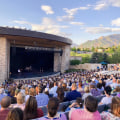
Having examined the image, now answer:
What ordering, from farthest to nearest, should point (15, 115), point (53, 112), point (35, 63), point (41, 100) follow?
point (35, 63) < point (41, 100) < point (53, 112) < point (15, 115)

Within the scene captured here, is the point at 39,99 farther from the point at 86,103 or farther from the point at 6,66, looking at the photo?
the point at 6,66

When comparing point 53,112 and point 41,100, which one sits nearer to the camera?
point 53,112

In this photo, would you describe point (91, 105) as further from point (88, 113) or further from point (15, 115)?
point (15, 115)

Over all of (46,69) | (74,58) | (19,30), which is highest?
(19,30)

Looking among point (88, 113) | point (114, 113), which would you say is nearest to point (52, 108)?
point (88, 113)

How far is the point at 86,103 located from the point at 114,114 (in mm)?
565

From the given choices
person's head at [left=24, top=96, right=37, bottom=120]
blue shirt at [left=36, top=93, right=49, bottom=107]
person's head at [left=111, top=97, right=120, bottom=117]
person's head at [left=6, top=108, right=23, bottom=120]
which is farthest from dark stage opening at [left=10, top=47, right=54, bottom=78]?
person's head at [left=6, top=108, right=23, bottom=120]

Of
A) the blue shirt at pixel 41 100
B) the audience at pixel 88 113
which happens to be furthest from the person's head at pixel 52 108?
the blue shirt at pixel 41 100

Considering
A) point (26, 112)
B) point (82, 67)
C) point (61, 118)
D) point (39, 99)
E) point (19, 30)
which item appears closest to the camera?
point (61, 118)

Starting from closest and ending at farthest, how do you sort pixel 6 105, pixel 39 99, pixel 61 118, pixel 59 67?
pixel 61 118
pixel 6 105
pixel 39 99
pixel 59 67

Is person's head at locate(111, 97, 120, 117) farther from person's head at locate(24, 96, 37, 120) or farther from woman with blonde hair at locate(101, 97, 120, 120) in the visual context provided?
person's head at locate(24, 96, 37, 120)

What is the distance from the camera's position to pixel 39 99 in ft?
13.2

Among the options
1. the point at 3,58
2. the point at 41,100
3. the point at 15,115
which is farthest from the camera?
the point at 3,58

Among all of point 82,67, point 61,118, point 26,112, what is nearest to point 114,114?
point 61,118
